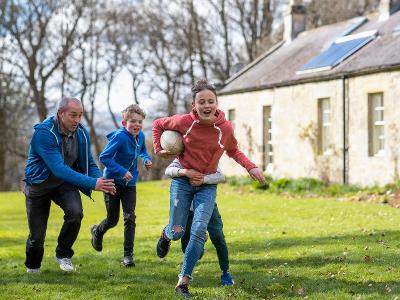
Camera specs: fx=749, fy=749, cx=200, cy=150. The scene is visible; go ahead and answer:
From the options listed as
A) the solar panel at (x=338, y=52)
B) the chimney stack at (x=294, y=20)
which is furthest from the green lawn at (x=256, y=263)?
Answer: the chimney stack at (x=294, y=20)

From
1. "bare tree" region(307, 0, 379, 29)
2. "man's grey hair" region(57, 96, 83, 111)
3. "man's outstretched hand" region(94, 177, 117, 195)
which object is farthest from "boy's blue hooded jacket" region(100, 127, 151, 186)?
"bare tree" region(307, 0, 379, 29)

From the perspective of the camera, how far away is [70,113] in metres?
8.25

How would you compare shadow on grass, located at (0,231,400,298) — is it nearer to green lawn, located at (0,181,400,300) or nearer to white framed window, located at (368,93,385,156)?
green lawn, located at (0,181,400,300)

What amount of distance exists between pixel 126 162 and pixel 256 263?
→ 208 cm

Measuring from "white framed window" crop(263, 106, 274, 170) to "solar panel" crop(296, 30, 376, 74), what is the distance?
2.80 metres

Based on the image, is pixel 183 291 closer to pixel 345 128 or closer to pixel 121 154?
pixel 121 154

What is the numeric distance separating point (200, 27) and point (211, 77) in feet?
10.1

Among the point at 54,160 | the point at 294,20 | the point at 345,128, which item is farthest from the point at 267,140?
the point at 54,160

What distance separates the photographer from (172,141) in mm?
7367

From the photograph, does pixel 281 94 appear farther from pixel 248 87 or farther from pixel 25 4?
pixel 25 4

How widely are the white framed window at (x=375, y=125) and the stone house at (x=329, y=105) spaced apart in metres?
0.03

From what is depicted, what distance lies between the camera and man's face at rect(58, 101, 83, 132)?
27.1ft

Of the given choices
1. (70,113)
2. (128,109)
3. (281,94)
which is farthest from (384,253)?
(281,94)

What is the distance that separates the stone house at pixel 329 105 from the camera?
73.2 ft
